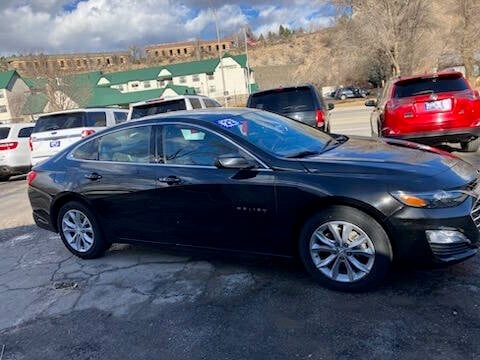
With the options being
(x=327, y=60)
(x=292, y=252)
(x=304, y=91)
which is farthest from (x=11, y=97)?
(x=292, y=252)

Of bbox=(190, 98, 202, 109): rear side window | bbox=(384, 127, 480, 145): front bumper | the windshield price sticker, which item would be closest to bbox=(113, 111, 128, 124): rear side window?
bbox=(190, 98, 202, 109): rear side window

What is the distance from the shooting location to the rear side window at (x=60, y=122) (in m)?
11.1

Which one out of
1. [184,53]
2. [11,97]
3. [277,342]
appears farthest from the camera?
[184,53]

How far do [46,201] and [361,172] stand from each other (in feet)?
12.4

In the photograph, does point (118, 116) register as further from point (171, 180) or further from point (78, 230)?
point (171, 180)

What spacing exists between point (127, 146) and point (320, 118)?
4794 mm

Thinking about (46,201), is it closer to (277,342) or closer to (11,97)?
(277,342)

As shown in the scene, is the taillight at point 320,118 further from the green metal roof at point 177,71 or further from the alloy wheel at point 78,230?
the green metal roof at point 177,71

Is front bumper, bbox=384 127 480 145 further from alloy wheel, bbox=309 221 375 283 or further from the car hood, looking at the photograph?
alloy wheel, bbox=309 221 375 283

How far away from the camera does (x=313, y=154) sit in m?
4.12

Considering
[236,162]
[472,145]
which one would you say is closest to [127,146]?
[236,162]

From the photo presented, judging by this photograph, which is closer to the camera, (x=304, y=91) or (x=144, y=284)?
(x=144, y=284)

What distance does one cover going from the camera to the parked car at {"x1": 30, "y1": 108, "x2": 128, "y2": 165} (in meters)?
10.9

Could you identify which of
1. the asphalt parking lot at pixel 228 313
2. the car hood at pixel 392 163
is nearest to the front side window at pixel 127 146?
the asphalt parking lot at pixel 228 313
